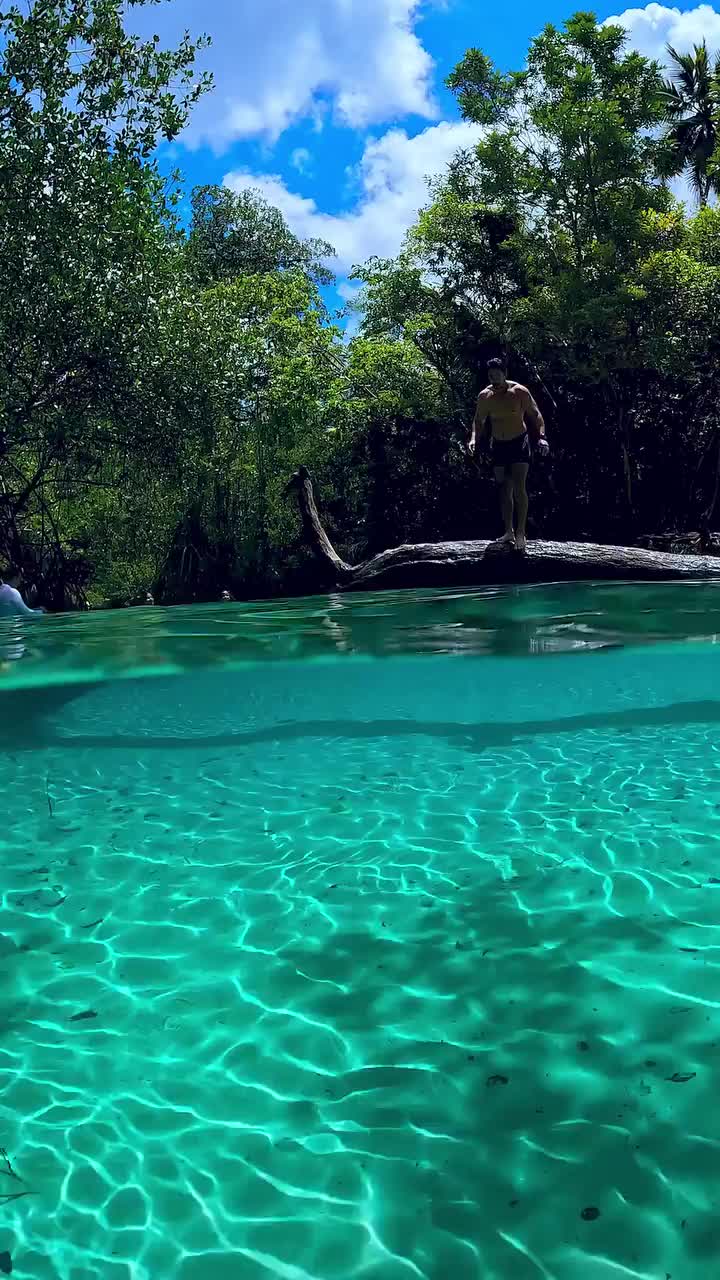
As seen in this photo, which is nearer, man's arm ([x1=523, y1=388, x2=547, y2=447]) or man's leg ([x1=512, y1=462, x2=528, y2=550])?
man's arm ([x1=523, y1=388, x2=547, y2=447])

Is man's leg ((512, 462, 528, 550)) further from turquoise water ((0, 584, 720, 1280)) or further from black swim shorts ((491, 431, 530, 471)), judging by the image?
turquoise water ((0, 584, 720, 1280))

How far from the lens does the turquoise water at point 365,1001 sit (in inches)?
82.4

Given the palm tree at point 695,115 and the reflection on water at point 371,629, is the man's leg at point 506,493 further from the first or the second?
the palm tree at point 695,115

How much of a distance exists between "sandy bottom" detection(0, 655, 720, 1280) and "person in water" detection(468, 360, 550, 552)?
27.4 ft

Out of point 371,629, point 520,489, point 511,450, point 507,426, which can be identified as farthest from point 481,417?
point 371,629

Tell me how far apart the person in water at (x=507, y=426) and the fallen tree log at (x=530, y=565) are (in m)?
1.76

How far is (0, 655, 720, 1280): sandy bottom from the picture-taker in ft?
6.82

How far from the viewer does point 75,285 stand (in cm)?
1426

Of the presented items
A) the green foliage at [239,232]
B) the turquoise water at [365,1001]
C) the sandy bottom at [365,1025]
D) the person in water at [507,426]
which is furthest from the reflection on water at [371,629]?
the green foliage at [239,232]

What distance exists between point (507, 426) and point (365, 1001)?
11155 millimetres

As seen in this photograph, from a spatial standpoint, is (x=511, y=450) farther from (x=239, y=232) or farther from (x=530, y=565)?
(x=239, y=232)

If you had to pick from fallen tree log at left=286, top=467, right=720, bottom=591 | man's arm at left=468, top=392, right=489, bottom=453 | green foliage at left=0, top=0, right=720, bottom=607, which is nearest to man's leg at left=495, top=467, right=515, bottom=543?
fallen tree log at left=286, top=467, right=720, bottom=591

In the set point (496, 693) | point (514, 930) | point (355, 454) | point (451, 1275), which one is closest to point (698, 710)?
point (496, 693)

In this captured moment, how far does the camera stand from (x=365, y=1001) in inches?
118
